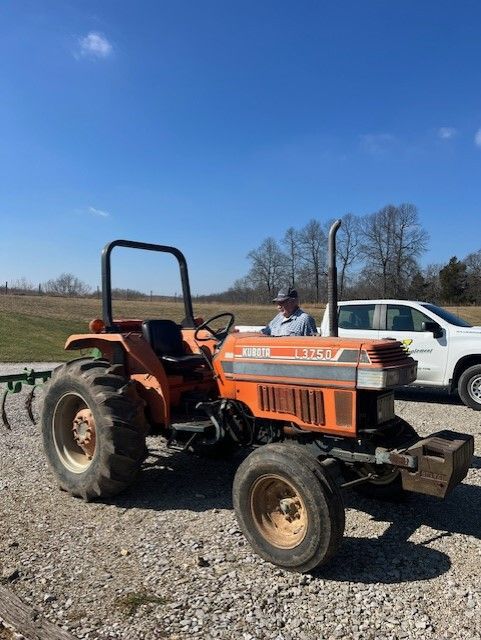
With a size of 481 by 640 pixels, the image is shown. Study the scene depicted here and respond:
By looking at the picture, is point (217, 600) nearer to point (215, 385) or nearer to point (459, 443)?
point (459, 443)

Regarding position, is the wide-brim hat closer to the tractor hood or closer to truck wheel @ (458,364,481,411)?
the tractor hood

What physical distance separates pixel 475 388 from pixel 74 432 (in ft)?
21.2

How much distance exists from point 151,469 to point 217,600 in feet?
7.90

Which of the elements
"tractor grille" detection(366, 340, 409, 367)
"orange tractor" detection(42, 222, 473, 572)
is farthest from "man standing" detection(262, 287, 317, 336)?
"tractor grille" detection(366, 340, 409, 367)

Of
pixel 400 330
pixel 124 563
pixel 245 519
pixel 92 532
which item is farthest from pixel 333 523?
pixel 400 330

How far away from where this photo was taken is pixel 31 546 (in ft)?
12.4

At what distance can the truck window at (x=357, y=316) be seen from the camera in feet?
32.6

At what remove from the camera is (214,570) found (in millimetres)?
3424

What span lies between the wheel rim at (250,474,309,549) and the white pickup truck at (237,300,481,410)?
205 inches

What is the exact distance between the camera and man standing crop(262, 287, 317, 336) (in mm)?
5547

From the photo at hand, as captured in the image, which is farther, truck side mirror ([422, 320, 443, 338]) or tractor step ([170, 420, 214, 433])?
truck side mirror ([422, 320, 443, 338])

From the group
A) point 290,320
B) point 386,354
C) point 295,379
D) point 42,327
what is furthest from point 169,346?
point 42,327

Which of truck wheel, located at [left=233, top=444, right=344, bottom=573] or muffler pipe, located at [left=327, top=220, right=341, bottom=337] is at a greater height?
muffler pipe, located at [left=327, top=220, right=341, bottom=337]

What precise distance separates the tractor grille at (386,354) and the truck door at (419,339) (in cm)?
558
